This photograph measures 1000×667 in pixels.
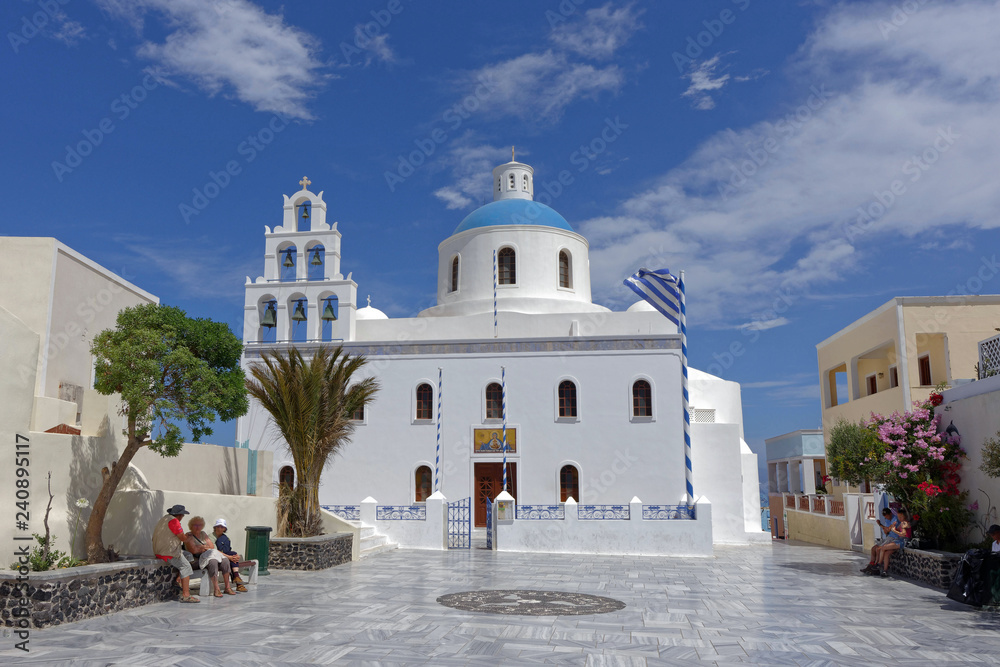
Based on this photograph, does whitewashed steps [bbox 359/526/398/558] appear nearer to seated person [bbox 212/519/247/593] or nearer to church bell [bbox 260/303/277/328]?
seated person [bbox 212/519/247/593]

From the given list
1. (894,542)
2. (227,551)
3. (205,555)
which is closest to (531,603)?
(205,555)

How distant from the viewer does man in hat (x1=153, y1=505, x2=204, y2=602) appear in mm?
8820

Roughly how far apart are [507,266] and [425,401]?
5187 mm

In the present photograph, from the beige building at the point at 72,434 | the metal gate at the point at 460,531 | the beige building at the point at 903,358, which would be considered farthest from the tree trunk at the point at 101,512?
the beige building at the point at 903,358

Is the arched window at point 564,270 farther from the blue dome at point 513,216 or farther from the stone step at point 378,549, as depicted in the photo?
the stone step at point 378,549

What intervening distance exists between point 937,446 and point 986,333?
36.1ft

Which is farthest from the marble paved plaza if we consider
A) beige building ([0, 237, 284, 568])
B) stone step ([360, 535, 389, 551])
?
stone step ([360, 535, 389, 551])

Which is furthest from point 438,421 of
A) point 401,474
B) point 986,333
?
point 986,333

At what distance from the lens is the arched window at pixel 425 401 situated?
19.8m

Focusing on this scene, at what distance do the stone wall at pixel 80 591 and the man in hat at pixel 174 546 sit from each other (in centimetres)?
15

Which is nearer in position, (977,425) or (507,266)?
(977,425)

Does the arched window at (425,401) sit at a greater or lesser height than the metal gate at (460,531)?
greater

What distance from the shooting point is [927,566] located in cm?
1055

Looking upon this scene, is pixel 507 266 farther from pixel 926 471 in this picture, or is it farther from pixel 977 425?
pixel 977 425
